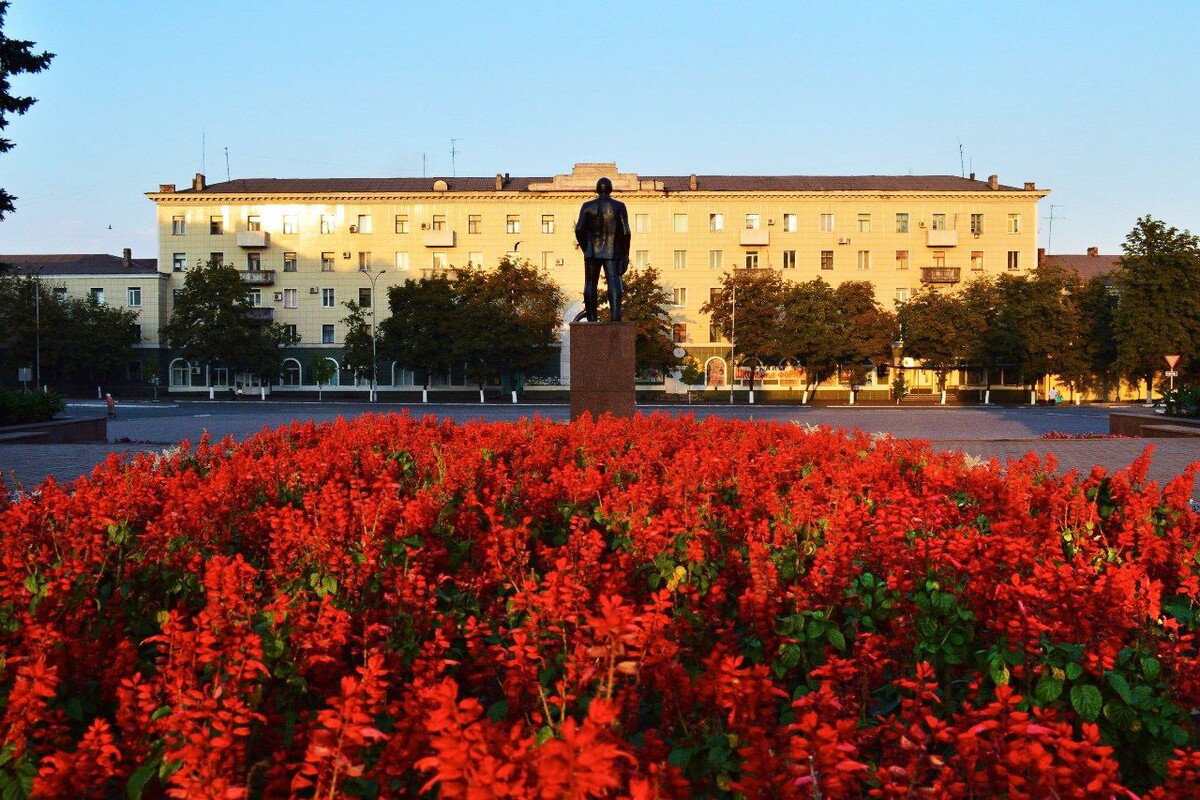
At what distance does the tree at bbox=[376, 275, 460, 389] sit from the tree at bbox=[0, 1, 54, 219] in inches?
1478

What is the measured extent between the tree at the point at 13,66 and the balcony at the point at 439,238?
46.2m

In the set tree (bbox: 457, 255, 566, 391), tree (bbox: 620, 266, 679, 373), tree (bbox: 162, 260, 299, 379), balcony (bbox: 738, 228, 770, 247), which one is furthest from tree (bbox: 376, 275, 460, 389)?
balcony (bbox: 738, 228, 770, 247)

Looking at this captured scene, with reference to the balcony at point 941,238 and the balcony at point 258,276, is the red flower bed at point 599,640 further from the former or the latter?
the balcony at point 258,276

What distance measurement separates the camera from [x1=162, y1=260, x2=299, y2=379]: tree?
66.4 meters

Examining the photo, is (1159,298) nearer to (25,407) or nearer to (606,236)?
(606,236)

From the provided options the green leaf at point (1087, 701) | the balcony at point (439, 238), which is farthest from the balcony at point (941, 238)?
the green leaf at point (1087, 701)

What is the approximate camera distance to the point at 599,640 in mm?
2699

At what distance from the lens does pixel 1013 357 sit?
214 feet

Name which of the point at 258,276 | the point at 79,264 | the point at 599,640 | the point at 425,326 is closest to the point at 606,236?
the point at 599,640

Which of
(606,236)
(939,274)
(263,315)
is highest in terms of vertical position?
(939,274)

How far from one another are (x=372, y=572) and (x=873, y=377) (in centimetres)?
6869

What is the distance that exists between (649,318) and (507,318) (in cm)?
917

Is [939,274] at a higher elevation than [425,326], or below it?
higher

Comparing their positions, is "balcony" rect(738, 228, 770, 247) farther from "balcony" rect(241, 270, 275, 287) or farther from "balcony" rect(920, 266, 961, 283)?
"balcony" rect(241, 270, 275, 287)
